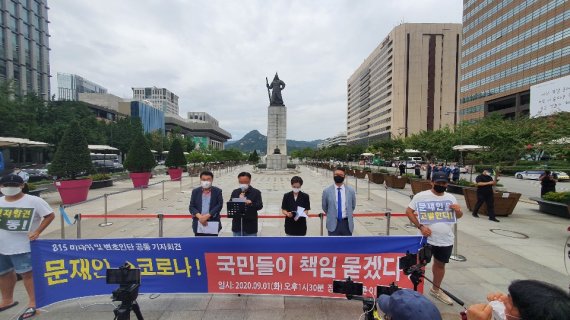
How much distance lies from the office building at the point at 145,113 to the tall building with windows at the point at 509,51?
8437 centimetres

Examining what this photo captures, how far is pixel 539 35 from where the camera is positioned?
46375 millimetres

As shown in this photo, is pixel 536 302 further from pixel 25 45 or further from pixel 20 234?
pixel 25 45

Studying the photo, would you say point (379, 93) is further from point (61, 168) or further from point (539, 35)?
point (61, 168)

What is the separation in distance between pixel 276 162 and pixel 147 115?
74.7 meters

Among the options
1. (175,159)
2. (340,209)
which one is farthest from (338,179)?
(175,159)

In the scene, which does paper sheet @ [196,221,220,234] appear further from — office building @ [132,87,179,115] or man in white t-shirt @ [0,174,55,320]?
office building @ [132,87,179,115]

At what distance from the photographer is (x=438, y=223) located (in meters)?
4.21

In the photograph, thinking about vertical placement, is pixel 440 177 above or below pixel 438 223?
above

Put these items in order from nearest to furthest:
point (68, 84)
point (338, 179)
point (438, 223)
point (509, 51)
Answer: point (438, 223) → point (338, 179) → point (509, 51) → point (68, 84)

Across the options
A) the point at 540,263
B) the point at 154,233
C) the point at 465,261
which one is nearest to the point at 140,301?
the point at 154,233

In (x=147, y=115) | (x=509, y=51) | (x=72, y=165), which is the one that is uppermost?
(x=509, y=51)

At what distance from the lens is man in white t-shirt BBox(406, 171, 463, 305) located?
4.20 metres

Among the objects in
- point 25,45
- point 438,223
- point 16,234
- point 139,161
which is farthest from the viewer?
point 25,45

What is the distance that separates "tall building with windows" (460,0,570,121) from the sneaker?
5430cm
